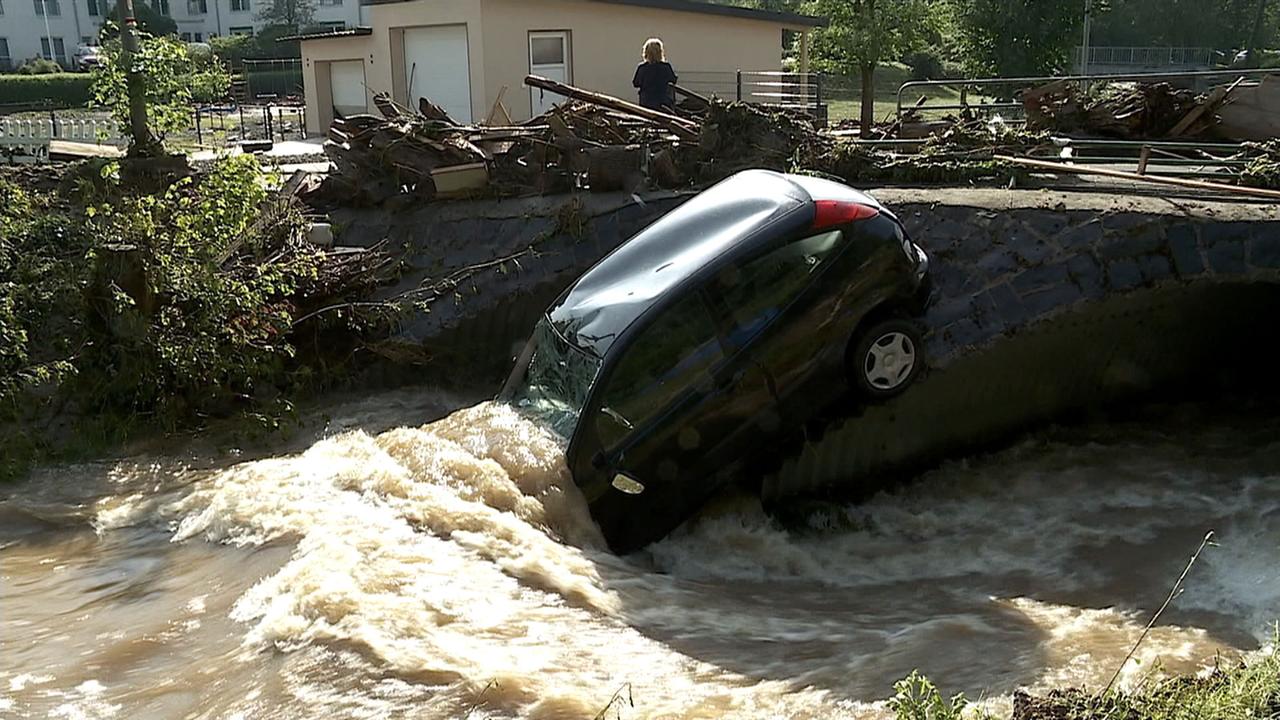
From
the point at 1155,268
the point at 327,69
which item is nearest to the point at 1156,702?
the point at 1155,268

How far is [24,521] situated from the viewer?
7.48 metres

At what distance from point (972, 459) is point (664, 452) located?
305 centimetres

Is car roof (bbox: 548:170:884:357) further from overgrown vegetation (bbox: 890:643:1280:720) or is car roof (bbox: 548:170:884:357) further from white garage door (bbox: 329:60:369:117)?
white garage door (bbox: 329:60:369:117)

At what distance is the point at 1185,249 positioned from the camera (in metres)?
8.25

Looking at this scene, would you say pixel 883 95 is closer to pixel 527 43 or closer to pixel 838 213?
pixel 527 43

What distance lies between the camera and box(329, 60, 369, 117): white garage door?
933 inches

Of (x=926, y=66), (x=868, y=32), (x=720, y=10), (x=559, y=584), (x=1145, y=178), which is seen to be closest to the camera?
(x=559, y=584)

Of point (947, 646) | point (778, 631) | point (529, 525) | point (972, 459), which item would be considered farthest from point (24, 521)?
point (972, 459)

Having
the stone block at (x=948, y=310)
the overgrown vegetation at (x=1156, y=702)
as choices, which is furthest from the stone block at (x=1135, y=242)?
the overgrown vegetation at (x=1156, y=702)

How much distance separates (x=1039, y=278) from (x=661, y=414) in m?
3.48

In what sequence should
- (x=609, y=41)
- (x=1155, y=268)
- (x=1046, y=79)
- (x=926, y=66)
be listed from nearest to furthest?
(x=1155, y=268), (x=1046, y=79), (x=609, y=41), (x=926, y=66)

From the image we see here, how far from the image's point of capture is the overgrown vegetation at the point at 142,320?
9.01m

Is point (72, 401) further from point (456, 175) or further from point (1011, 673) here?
point (1011, 673)

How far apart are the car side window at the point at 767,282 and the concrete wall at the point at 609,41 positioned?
46.8 ft
